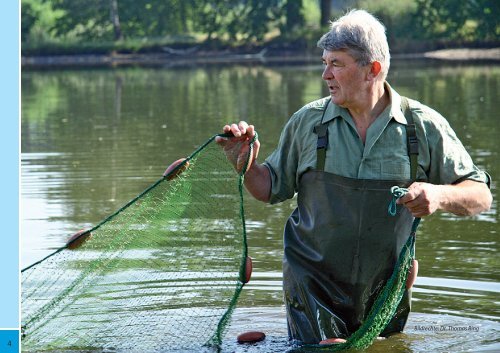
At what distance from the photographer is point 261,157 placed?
13.5 metres

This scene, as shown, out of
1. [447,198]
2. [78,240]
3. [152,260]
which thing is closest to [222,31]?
[152,260]

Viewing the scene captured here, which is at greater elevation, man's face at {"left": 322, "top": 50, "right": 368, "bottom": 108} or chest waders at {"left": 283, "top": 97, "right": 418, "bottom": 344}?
man's face at {"left": 322, "top": 50, "right": 368, "bottom": 108}

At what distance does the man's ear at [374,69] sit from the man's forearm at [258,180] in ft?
2.20

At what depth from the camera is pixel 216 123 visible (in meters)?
18.3

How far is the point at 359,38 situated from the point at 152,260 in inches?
96.9

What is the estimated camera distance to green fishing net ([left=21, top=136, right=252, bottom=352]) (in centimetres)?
583

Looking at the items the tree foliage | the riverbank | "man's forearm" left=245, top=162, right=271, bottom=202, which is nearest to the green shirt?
"man's forearm" left=245, top=162, right=271, bottom=202

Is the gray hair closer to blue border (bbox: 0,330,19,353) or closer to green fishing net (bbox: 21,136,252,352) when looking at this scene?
→ green fishing net (bbox: 21,136,252,352)

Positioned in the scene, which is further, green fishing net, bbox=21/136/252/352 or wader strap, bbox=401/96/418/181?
green fishing net, bbox=21/136/252/352

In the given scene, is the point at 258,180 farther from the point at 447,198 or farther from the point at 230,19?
the point at 230,19

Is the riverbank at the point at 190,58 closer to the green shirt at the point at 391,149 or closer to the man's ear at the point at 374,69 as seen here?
the green shirt at the point at 391,149

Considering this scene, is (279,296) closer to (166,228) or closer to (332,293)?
(166,228)

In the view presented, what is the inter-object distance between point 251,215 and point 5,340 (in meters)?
5.19

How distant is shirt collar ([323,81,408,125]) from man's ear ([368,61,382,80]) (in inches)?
4.2
